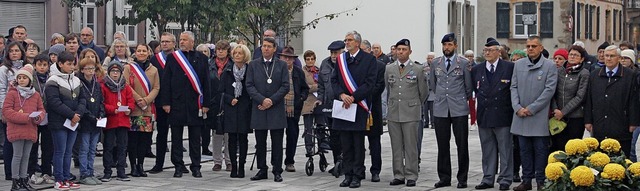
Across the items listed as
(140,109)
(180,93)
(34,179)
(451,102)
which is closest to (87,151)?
(34,179)

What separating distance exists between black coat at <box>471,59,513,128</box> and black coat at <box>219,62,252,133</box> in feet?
9.50

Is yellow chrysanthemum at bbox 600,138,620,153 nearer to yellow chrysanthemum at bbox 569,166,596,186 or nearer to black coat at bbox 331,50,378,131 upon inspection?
yellow chrysanthemum at bbox 569,166,596,186

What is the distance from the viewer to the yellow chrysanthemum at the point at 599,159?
11469mm

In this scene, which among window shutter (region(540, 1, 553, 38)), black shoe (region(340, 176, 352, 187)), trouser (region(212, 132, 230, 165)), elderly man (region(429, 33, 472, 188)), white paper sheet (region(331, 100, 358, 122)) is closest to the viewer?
elderly man (region(429, 33, 472, 188))

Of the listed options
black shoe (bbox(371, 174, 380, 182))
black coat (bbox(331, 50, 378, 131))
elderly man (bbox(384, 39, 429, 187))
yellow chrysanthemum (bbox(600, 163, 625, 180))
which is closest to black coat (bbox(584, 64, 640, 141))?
yellow chrysanthemum (bbox(600, 163, 625, 180))

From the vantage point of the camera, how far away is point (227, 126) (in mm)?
14875

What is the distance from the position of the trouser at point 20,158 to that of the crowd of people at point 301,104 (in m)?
0.01

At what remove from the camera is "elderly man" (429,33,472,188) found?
45.6 feet

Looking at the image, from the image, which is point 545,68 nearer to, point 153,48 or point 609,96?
point 609,96

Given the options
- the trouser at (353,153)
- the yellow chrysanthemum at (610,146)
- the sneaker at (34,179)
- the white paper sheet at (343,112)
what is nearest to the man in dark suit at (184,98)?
the sneaker at (34,179)

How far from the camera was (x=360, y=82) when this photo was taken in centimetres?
1426

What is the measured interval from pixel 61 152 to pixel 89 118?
1.67 ft

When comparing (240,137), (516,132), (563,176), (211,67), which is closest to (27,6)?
→ (211,67)

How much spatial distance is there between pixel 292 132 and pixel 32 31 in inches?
487
